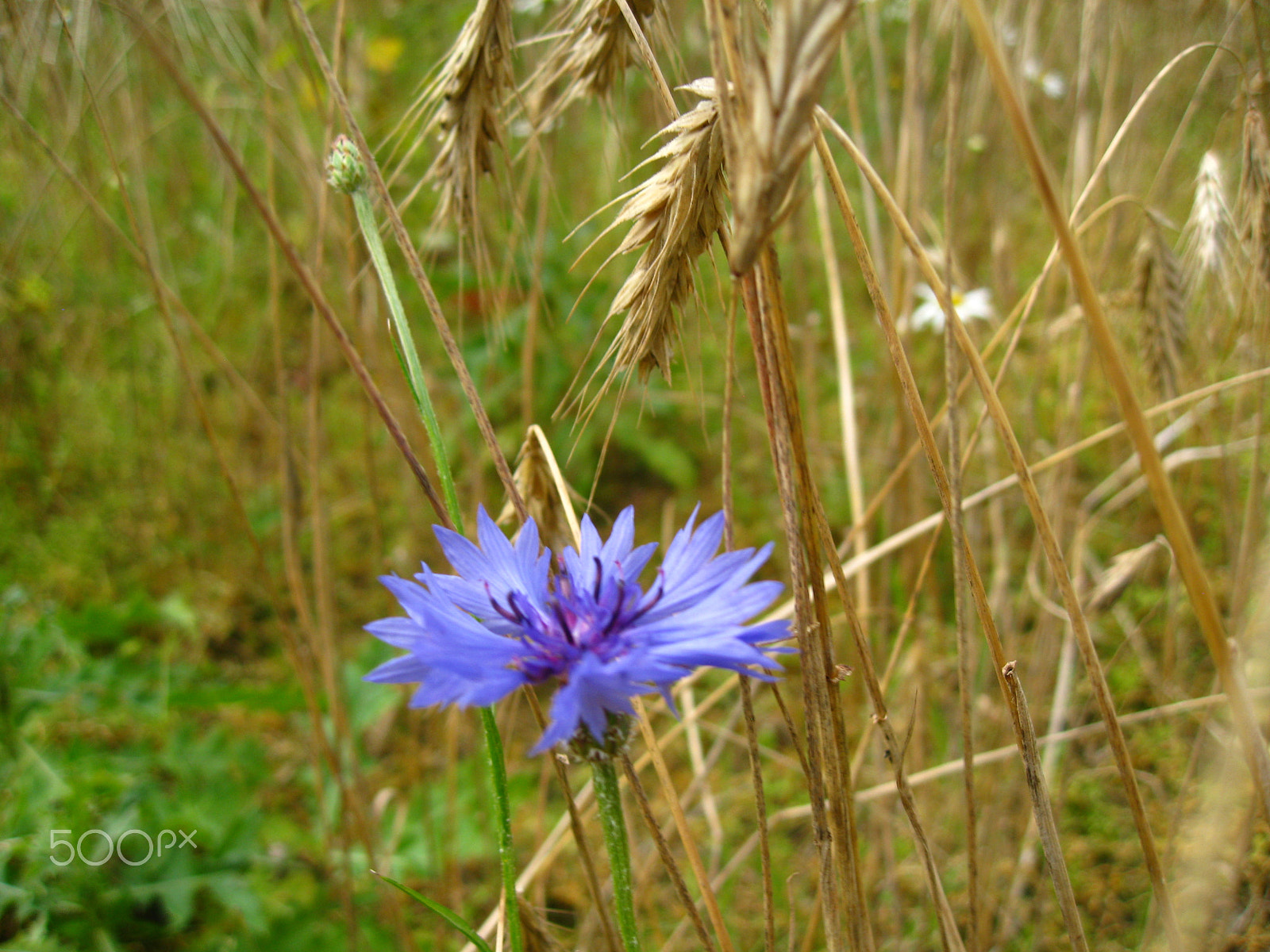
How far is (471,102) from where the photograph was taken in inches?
36.9

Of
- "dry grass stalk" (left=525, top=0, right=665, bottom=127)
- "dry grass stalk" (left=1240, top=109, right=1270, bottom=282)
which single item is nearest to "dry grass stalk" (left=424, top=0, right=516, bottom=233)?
"dry grass stalk" (left=525, top=0, right=665, bottom=127)

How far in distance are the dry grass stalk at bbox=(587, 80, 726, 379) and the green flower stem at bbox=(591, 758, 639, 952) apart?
13.8 inches

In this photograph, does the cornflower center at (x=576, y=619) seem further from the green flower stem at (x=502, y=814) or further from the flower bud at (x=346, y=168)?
the flower bud at (x=346, y=168)

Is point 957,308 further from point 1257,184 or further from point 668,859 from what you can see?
point 668,859

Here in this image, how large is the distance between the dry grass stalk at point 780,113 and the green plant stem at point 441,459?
0.29 m

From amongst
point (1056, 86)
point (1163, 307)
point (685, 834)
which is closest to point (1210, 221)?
point (1163, 307)

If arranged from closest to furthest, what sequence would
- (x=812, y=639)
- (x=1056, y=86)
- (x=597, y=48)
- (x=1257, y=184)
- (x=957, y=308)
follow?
(x=812, y=639)
(x=597, y=48)
(x=1257, y=184)
(x=957, y=308)
(x=1056, y=86)

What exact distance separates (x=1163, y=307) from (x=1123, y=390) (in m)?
0.96

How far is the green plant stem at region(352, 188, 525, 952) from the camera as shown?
2.18 feet

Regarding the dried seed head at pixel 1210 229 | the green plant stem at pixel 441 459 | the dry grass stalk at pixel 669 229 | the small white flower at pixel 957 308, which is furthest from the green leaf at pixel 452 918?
the small white flower at pixel 957 308

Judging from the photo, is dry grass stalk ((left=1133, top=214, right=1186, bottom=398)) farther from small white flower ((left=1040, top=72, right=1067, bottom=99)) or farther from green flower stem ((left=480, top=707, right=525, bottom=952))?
small white flower ((left=1040, top=72, right=1067, bottom=99))

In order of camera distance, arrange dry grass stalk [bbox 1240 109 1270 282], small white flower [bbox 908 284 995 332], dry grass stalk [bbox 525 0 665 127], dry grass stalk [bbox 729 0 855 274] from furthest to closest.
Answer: small white flower [bbox 908 284 995 332]
dry grass stalk [bbox 1240 109 1270 282]
dry grass stalk [bbox 525 0 665 127]
dry grass stalk [bbox 729 0 855 274]

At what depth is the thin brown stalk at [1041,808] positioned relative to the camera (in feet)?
→ 2.52

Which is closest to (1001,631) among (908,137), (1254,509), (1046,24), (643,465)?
(1254,509)
